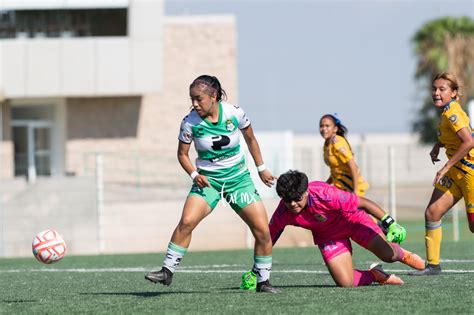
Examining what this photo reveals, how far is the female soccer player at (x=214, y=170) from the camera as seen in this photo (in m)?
8.85

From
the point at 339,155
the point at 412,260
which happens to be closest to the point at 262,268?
the point at 412,260

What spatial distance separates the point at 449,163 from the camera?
9898mm

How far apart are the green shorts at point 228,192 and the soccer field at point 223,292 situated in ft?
2.61

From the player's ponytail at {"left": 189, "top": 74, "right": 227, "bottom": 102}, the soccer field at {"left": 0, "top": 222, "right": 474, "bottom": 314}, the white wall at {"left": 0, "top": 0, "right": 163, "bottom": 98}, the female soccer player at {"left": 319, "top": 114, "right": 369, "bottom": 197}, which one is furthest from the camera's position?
the white wall at {"left": 0, "top": 0, "right": 163, "bottom": 98}

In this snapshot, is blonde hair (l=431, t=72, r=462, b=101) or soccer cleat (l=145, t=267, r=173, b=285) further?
blonde hair (l=431, t=72, r=462, b=101)

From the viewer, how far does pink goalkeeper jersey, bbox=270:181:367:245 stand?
898 cm

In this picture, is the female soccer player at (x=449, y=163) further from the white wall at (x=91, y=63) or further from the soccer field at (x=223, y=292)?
the white wall at (x=91, y=63)

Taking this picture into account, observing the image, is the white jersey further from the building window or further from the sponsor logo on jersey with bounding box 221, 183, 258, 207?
the building window

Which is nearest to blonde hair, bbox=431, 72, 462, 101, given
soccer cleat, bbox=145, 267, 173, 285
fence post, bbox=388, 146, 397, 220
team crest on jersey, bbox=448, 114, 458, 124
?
team crest on jersey, bbox=448, 114, 458, 124

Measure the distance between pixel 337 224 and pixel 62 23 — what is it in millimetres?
30486

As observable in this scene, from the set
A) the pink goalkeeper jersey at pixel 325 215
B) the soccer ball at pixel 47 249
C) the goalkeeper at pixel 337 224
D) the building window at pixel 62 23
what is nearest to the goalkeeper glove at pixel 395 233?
the goalkeeper at pixel 337 224

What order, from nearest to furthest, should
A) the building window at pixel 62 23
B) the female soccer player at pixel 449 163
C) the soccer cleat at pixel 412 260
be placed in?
1. the soccer cleat at pixel 412 260
2. the female soccer player at pixel 449 163
3. the building window at pixel 62 23

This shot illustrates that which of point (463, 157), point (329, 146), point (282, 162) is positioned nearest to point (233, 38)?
point (282, 162)

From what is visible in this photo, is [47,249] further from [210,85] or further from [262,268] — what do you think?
[210,85]
